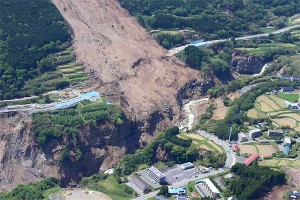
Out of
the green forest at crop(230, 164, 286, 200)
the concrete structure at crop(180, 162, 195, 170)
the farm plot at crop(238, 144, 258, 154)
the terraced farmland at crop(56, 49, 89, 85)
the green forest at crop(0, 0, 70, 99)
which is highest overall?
the green forest at crop(0, 0, 70, 99)

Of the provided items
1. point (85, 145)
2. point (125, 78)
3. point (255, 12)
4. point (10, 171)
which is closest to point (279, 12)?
point (255, 12)

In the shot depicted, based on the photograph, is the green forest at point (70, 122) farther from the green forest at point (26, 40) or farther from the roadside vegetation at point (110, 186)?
the green forest at point (26, 40)

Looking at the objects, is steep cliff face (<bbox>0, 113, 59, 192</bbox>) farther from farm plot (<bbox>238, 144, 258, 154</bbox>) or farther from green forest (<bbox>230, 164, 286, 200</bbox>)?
farm plot (<bbox>238, 144, 258, 154</bbox>)

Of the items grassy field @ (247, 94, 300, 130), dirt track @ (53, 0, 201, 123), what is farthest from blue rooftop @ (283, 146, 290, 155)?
dirt track @ (53, 0, 201, 123)

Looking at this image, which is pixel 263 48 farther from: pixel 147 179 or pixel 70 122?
pixel 147 179

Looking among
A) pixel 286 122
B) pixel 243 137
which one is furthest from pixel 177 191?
pixel 286 122

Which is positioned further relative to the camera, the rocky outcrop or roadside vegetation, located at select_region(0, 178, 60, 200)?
the rocky outcrop

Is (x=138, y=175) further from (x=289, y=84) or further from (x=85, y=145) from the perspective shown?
(x=289, y=84)
